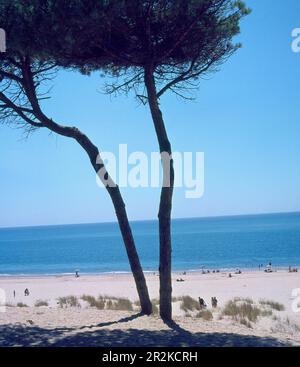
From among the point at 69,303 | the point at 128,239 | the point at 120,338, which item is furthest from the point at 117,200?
the point at 69,303

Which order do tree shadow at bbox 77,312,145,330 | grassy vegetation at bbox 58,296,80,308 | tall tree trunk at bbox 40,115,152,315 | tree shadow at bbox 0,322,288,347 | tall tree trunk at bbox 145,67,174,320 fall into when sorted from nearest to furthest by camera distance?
1. tree shadow at bbox 0,322,288,347
2. tree shadow at bbox 77,312,145,330
3. tall tree trunk at bbox 145,67,174,320
4. tall tree trunk at bbox 40,115,152,315
5. grassy vegetation at bbox 58,296,80,308

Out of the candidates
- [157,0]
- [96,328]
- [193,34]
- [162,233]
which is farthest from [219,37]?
[96,328]

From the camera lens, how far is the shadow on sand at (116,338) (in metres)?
6.21

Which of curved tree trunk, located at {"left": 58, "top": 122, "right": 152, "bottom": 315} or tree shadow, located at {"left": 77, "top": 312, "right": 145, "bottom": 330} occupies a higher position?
curved tree trunk, located at {"left": 58, "top": 122, "right": 152, "bottom": 315}

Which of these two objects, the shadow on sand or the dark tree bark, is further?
the dark tree bark

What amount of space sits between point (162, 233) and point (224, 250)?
2558 inches

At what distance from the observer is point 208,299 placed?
21.6m

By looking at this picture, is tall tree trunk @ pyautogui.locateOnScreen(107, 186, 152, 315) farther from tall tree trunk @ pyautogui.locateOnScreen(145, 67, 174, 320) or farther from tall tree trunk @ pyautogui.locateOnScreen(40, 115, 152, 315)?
tall tree trunk @ pyautogui.locateOnScreen(145, 67, 174, 320)

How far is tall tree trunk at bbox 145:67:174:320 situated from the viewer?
8.54m

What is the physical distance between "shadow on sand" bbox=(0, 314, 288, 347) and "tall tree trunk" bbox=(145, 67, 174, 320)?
1.07m

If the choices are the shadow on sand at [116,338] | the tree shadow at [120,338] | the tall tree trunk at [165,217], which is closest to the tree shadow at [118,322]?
the shadow on sand at [116,338]

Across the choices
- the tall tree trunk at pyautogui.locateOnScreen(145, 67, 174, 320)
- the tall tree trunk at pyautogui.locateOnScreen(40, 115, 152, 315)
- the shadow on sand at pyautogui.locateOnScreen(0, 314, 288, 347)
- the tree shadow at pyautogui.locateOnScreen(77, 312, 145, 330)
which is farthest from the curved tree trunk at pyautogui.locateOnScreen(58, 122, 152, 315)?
the shadow on sand at pyautogui.locateOnScreen(0, 314, 288, 347)

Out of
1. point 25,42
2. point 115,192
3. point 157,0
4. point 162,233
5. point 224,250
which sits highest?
point 157,0

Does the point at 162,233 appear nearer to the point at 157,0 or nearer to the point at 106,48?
the point at 106,48
